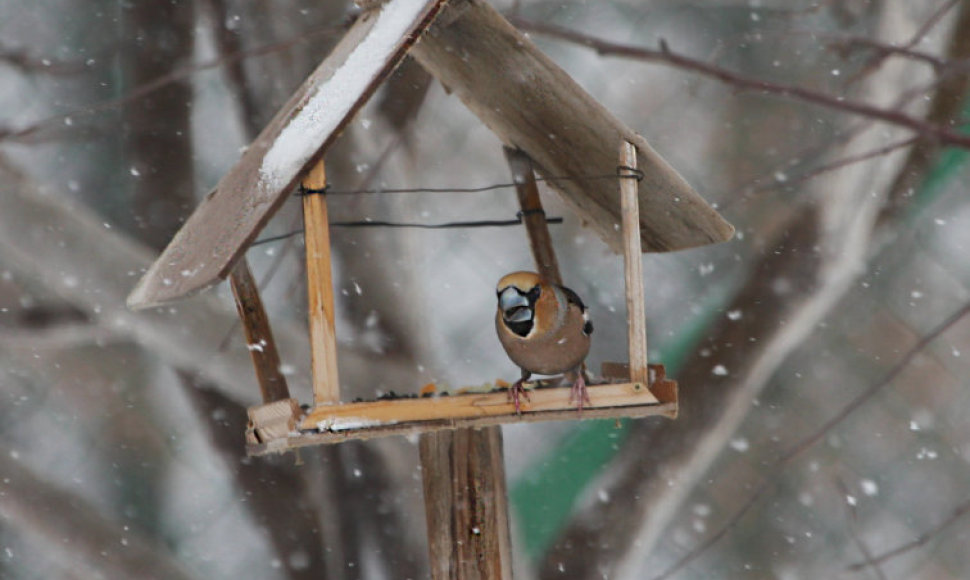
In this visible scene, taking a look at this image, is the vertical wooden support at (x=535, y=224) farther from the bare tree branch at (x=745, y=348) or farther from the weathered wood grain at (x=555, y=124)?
the bare tree branch at (x=745, y=348)

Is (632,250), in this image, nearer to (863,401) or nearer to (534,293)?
(534,293)

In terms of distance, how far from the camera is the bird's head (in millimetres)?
2219

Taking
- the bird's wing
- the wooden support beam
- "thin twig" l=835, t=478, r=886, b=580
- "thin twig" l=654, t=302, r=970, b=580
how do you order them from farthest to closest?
"thin twig" l=835, t=478, r=886, b=580
the bird's wing
"thin twig" l=654, t=302, r=970, b=580
the wooden support beam

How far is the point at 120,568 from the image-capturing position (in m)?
3.71

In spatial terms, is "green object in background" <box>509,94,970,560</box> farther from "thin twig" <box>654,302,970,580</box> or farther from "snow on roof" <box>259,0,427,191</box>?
"snow on roof" <box>259,0,427,191</box>

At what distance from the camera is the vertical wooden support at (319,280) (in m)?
1.89

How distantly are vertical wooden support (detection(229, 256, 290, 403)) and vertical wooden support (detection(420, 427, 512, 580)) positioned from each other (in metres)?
0.35

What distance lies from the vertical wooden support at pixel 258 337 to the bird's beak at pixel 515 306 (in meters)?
0.47

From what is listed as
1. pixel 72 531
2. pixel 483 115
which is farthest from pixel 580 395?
pixel 72 531

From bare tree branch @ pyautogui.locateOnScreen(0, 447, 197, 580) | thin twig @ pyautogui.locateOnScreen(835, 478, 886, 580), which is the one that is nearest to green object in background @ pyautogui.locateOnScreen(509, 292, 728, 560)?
thin twig @ pyautogui.locateOnScreen(835, 478, 886, 580)

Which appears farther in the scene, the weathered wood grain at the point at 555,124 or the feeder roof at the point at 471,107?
the weathered wood grain at the point at 555,124

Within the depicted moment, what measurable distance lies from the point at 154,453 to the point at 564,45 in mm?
1940

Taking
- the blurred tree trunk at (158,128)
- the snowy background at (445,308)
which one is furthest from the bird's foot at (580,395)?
the blurred tree trunk at (158,128)

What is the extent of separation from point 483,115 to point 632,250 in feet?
1.91
